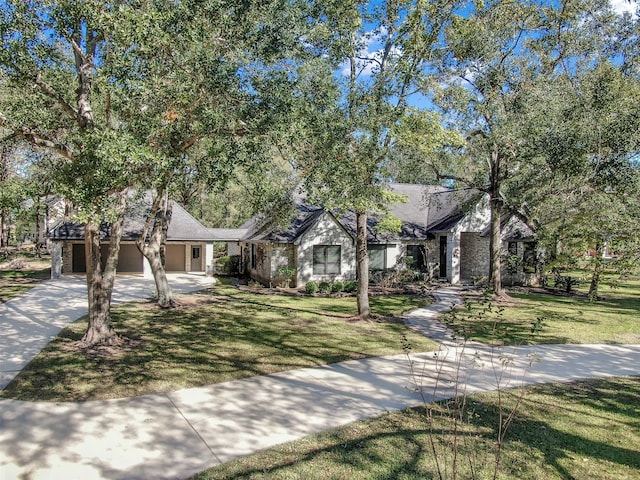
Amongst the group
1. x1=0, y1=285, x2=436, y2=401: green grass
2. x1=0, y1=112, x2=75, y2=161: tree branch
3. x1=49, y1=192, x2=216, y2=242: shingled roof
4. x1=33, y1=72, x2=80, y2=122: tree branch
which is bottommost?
x1=0, y1=285, x2=436, y2=401: green grass

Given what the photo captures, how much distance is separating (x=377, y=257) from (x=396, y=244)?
1.47 meters

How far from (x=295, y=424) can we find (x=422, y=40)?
1077 centimetres

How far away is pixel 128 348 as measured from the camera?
10188mm

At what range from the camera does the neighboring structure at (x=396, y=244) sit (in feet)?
72.8

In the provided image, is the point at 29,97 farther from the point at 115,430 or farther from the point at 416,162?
the point at 416,162

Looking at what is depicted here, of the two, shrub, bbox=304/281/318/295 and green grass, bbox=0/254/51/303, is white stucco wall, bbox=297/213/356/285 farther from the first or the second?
green grass, bbox=0/254/51/303

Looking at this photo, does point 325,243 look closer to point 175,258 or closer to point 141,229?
point 141,229

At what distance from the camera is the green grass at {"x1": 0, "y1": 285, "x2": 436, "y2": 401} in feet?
25.5

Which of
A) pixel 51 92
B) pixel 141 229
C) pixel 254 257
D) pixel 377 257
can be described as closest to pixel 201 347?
pixel 51 92

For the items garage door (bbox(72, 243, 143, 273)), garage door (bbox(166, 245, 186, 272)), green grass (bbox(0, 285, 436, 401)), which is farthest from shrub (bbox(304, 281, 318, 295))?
garage door (bbox(72, 243, 143, 273))

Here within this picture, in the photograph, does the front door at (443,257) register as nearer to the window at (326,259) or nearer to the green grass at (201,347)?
the window at (326,259)

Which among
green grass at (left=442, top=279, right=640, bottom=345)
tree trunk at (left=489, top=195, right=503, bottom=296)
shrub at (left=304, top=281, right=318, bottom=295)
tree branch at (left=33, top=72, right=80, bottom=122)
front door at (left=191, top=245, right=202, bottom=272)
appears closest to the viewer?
tree branch at (left=33, top=72, right=80, bottom=122)

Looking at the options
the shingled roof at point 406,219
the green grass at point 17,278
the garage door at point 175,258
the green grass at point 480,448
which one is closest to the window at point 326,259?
the shingled roof at point 406,219

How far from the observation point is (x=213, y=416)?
6.32 metres
